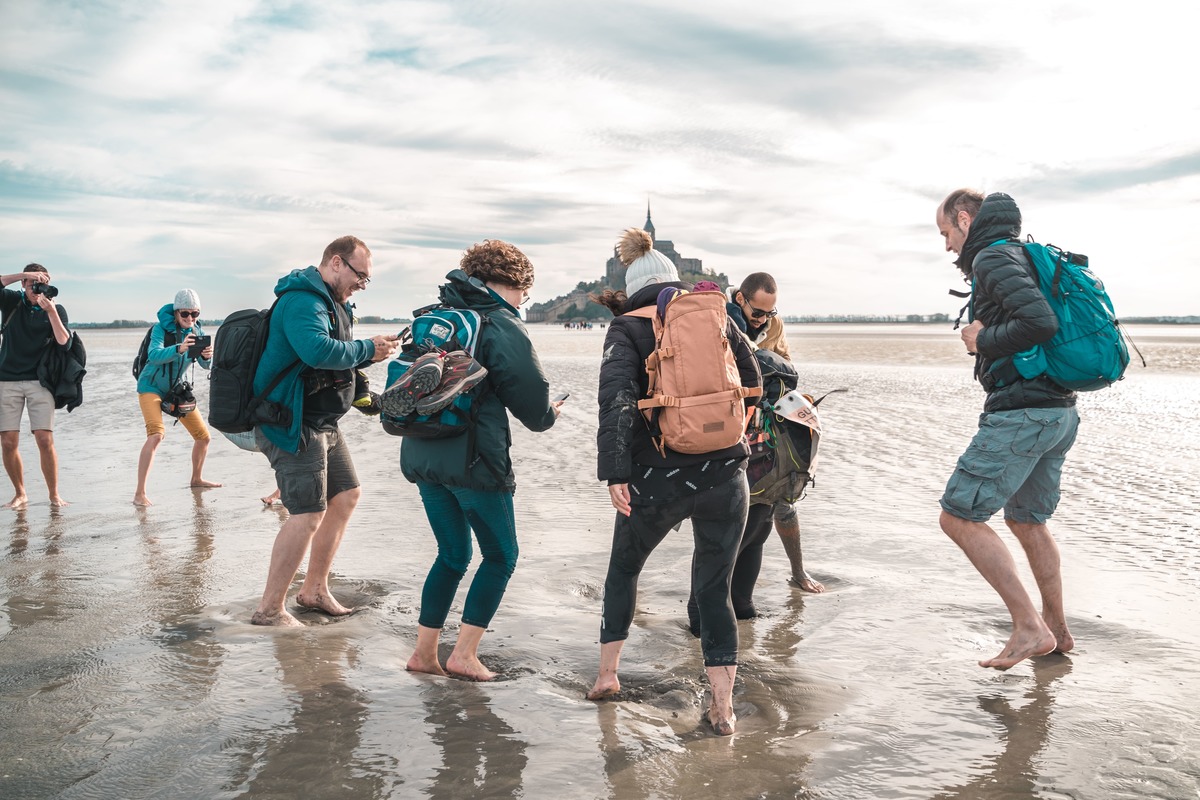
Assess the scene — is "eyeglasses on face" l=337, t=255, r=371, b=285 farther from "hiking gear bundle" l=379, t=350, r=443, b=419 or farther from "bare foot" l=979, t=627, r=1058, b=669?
"bare foot" l=979, t=627, r=1058, b=669

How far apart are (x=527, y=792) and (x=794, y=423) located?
2753 mm

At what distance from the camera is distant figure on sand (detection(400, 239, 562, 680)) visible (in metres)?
3.89

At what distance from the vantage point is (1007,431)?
4.03m

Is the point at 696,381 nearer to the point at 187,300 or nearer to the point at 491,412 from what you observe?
the point at 491,412

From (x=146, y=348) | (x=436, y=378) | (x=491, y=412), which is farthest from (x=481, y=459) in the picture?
(x=146, y=348)

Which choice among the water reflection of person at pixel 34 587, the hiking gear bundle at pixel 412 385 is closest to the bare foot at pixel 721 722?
the hiking gear bundle at pixel 412 385

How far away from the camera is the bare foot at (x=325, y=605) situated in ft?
16.4

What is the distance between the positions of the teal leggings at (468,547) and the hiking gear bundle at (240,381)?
1.12m

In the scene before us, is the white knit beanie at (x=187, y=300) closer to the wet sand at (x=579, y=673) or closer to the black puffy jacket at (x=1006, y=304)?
the wet sand at (x=579, y=673)

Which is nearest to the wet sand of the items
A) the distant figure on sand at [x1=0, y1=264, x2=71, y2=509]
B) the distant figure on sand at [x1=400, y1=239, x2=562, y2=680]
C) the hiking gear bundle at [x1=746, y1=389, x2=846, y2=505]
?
the distant figure on sand at [x1=400, y1=239, x2=562, y2=680]

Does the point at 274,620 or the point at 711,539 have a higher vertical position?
the point at 711,539

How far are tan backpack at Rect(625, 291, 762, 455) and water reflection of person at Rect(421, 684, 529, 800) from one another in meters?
1.35

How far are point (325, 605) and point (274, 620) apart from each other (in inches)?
14.0

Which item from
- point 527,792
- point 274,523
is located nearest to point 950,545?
point 527,792
